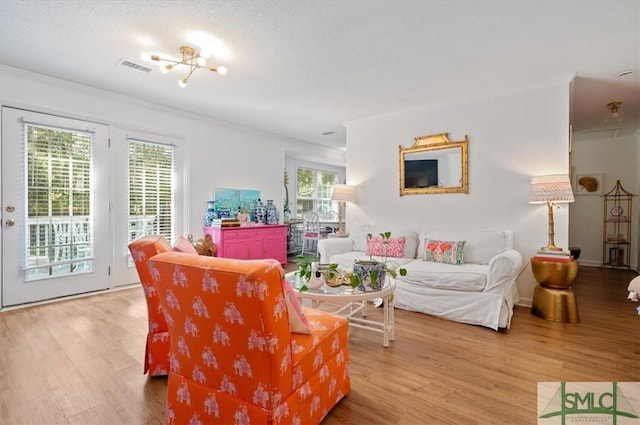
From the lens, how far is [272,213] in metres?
5.76

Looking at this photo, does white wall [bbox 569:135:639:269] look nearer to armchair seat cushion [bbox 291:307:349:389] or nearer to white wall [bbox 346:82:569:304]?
white wall [bbox 346:82:569:304]

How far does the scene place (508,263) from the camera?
2.80 meters

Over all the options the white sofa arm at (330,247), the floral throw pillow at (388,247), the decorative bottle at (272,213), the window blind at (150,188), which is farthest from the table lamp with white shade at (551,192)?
the window blind at (150,188)

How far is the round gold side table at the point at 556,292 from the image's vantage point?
2957 mm

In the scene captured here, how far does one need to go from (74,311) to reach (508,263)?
14.0 feet

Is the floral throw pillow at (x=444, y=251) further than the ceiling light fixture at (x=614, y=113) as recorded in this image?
No

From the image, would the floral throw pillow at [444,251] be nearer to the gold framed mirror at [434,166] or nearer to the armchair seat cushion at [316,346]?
the gold framed mirror at [434,166]

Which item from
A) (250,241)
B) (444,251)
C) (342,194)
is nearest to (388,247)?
(444,251)

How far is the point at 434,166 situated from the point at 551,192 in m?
1.42

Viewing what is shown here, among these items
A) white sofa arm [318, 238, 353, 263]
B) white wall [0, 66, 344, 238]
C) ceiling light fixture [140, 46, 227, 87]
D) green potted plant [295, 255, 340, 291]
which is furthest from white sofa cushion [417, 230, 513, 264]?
white wall [0, 66, 344, 238]

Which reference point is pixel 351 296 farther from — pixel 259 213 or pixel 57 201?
pixel 259 213

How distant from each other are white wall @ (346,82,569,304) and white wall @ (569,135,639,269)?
347 centimetres

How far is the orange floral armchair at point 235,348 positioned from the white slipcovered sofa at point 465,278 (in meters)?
1.92

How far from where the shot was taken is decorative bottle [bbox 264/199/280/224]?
5715 millimetres
